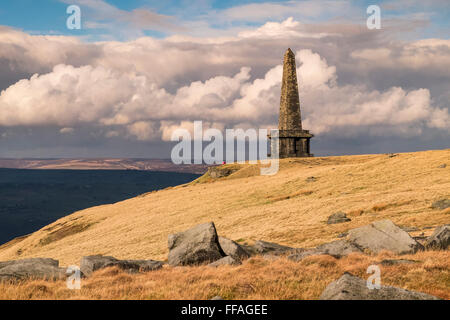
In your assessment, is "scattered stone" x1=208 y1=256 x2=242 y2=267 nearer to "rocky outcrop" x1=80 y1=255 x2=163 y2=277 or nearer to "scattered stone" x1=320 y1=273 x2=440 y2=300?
"rocky outcrop" x1=80 y1=255 x2=163 y2=277

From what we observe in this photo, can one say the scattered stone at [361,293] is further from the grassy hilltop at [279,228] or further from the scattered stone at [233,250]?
the scattered stone at [233,250]

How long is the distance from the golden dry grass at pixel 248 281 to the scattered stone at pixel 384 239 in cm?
153

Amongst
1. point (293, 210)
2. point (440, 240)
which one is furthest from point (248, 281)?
point (293, 210)

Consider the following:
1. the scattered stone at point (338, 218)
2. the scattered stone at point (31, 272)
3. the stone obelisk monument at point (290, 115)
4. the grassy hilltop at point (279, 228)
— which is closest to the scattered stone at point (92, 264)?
the scattered stone at point (31, 272)

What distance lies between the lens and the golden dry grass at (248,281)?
35.4 feet

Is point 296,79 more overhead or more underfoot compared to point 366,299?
more overhead

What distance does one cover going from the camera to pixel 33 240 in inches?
2537

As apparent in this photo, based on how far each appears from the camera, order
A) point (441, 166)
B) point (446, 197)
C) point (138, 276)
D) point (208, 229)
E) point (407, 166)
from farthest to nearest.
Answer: point (407, 166) → point (441, 166) → point (446, 197) → point (208, 229) → point (138, 276)

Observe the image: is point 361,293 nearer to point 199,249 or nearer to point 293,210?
point 199,249

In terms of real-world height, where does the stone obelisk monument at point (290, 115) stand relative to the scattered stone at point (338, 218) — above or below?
above

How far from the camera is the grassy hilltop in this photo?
1141cm
